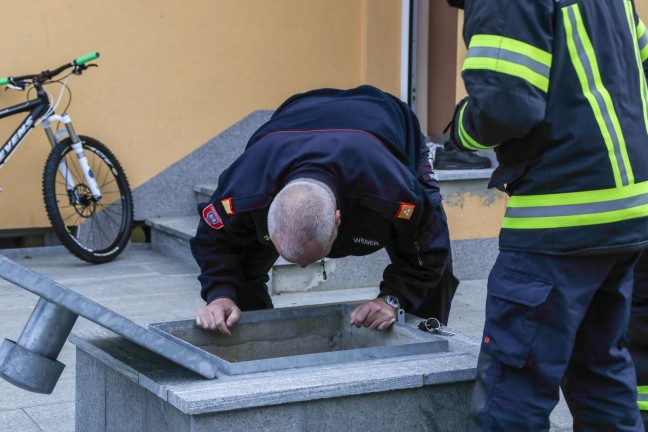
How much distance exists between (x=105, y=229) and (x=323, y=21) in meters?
2.35

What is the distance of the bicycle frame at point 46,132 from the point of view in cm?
701

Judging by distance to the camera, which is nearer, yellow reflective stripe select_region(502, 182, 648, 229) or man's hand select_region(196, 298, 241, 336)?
yellow reflective stripe select_region(502, 182, 648, 229)

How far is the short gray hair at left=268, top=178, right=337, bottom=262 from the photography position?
2.90m

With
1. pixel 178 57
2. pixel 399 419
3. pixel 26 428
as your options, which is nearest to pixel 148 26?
pixel 178 57

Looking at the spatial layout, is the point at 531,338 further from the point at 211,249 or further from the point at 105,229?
the point at 105,229

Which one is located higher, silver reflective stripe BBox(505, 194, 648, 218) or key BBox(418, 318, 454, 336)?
silver reflective stripe BBox(505, 194, 648, 218)

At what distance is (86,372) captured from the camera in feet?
10.9

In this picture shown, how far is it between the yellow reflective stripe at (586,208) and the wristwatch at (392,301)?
782 mm

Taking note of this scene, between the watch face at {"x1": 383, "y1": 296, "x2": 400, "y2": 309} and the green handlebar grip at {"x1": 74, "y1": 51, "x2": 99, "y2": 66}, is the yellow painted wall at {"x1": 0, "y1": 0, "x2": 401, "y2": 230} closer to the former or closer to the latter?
the green handlebar grip at {"x1": 74, "y1": 51, "x2": 99, "y2": 66}

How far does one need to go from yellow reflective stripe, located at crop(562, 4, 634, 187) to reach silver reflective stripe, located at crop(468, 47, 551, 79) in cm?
10

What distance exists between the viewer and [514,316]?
2.67 m

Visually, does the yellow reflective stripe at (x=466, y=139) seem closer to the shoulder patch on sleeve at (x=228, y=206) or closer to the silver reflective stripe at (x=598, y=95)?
the silver reflective stripe at (x=598, y=95)

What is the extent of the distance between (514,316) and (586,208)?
13.4 inches

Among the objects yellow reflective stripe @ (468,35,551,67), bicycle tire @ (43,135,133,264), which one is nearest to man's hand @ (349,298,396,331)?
yellow reflective stripe @ (468,35,551,67)
